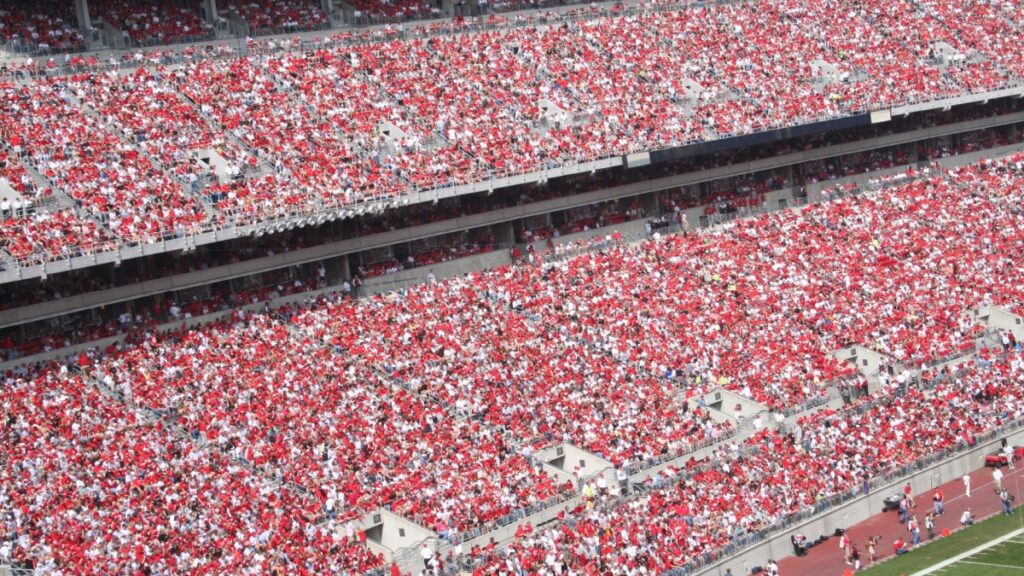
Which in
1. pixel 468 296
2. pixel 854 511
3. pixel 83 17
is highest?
pixel 83 17

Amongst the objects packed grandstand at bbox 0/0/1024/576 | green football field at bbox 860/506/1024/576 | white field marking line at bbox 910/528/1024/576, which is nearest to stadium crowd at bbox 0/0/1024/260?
packed grandstand at bbox 0/0/1024/576

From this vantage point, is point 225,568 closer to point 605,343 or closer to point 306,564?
point 306,564

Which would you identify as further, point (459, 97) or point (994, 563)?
point (459, 97)

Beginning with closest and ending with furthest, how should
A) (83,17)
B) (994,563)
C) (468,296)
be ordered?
(994,563) → (468,296) → (83,17)

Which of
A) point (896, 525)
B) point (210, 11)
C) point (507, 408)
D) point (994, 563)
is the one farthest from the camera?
point (210, 11)

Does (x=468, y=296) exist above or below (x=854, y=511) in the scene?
above

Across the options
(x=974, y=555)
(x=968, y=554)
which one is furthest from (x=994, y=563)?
(x=968, y=554)

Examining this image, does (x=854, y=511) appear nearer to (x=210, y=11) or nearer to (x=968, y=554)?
(x=968, y=554)
